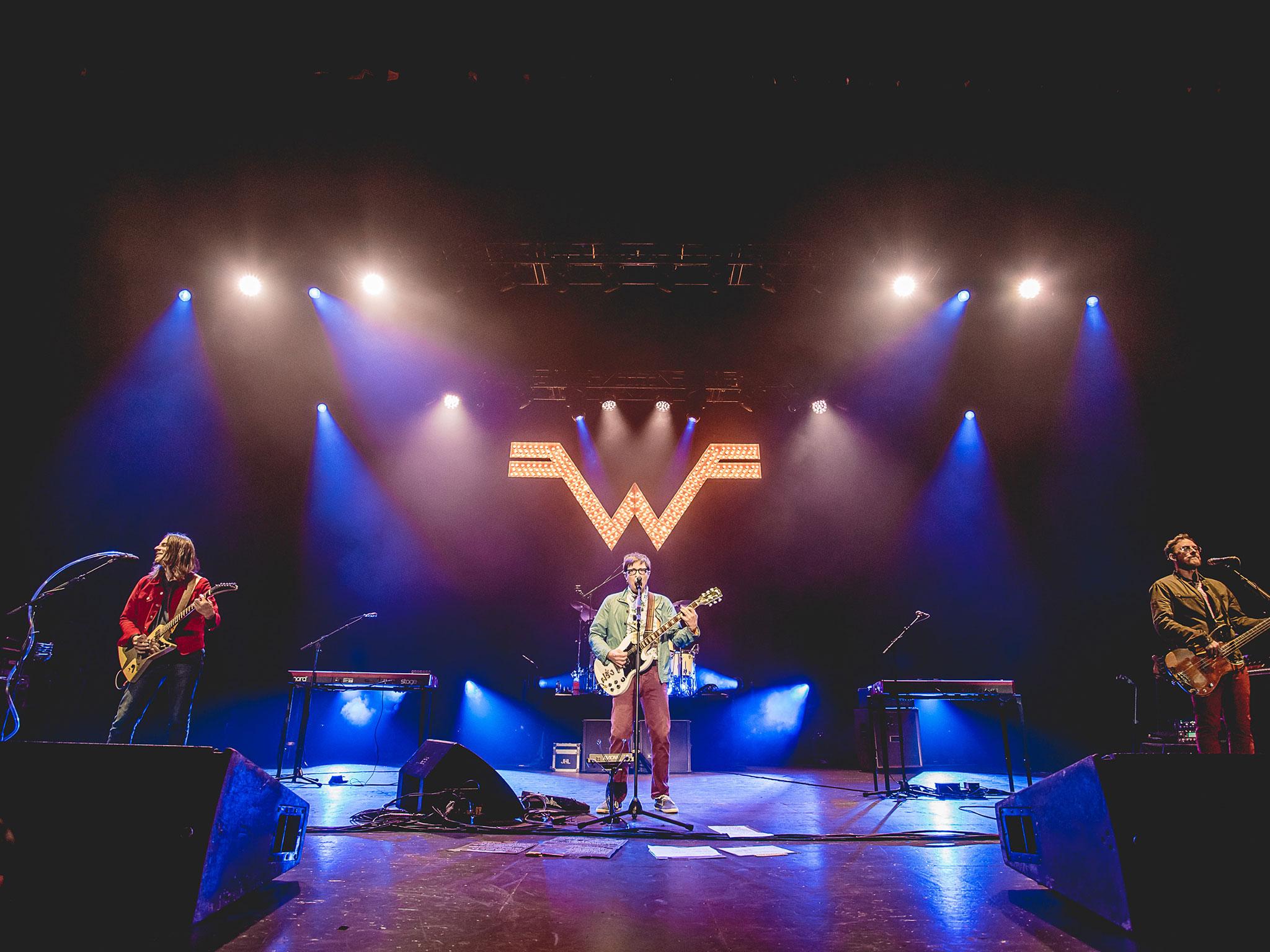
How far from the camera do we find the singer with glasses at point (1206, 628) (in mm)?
4961

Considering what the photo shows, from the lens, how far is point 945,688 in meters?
5.94

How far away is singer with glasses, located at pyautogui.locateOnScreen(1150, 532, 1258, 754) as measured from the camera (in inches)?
Result: 195

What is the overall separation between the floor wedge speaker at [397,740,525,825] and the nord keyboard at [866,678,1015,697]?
3.56 meters

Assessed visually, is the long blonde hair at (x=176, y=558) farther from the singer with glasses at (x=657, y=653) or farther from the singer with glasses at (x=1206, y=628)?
the singer with glasses at (x=1206, y=628)

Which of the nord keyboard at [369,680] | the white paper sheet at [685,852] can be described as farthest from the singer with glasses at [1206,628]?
the nord keyboard at [369,680]

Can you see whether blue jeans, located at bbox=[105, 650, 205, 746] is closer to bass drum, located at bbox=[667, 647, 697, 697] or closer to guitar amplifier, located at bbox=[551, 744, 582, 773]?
guitar amplifier, located at bbox=[551, 744, 582, 773]

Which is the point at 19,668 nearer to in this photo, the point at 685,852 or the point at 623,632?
the point at 623,632

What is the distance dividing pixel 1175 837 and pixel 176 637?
5647 mm

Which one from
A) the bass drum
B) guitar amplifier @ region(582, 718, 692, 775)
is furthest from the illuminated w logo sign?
guitar amplifier @ region(582, 718, 692, 775)

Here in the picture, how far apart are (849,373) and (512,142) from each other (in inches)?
255

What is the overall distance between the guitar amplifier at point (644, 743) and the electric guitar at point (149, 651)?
16.2 ft

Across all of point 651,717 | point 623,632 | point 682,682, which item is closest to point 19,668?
point 623,632

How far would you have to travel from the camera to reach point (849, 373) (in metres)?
10.7

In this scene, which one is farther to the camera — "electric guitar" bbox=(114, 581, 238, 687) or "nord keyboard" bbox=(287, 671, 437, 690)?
"nord keyboard" bbox=(287, 671, 437, 690)
